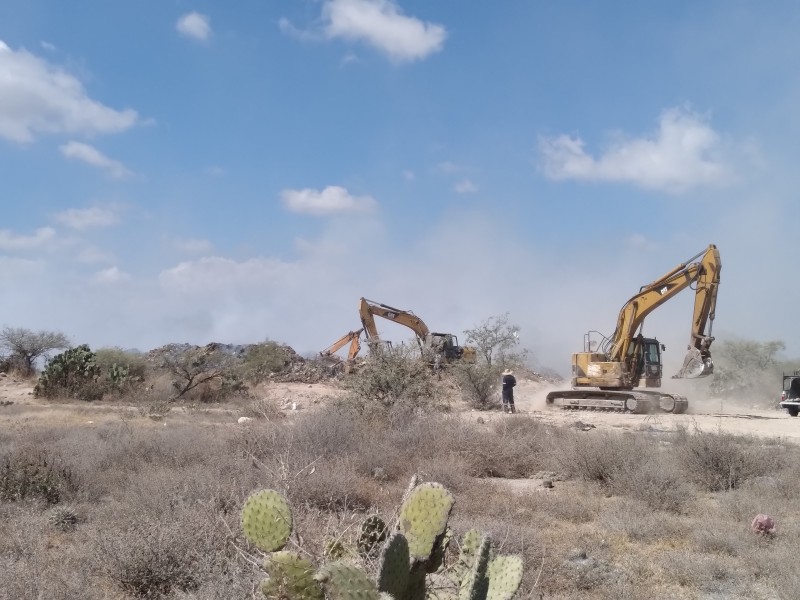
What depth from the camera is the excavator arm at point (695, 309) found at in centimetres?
2241

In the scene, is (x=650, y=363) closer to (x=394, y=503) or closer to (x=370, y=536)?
(x=394, y=503)

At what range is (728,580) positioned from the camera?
5996 mm

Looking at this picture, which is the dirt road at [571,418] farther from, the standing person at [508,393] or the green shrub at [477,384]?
the green shrub at [477,384]

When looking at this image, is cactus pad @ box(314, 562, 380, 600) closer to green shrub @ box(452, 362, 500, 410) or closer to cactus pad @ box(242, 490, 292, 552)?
cactus pad @ box(242, 490, 292, 552)

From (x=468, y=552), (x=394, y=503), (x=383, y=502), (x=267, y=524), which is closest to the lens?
(x=267, y=524)

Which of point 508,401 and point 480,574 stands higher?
point 508,401

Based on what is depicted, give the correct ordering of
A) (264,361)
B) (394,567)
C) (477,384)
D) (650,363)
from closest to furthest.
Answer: (394,567) → (650,363) → (477,384) → (264,361)

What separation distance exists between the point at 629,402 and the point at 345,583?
2267cm

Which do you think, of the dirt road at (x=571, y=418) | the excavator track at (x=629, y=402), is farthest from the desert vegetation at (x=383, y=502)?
the excavator track at (x=629, y=402)

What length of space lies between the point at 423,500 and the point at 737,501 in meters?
6.26

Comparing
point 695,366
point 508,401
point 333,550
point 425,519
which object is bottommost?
point 333,550

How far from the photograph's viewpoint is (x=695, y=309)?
22.8 m

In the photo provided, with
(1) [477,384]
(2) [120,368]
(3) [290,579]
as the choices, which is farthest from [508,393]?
(3) [290,579]

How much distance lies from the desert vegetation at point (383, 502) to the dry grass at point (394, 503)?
24 mm
